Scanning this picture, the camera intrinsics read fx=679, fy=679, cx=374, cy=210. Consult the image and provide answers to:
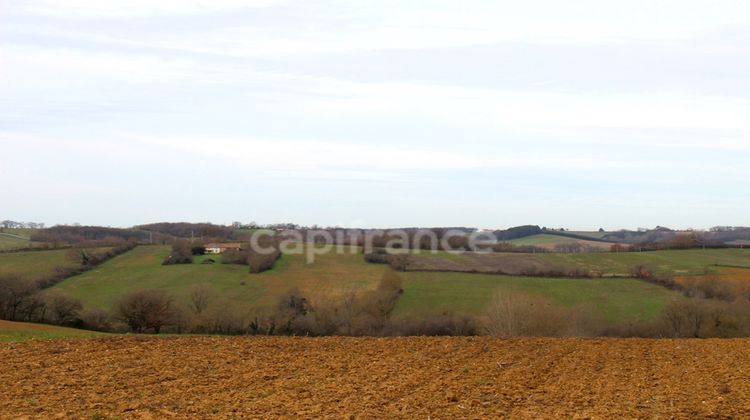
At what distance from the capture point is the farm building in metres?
75.2

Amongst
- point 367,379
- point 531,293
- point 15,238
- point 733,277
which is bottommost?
point 531,293

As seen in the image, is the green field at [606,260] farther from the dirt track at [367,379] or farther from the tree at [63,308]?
the dirt track at [367,379]

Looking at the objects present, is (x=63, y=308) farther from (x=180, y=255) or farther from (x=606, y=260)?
(x=606, y=260)

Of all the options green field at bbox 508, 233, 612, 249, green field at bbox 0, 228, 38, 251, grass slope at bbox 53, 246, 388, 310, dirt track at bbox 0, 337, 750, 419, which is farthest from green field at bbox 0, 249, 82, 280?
green field at bbox 508, 233, 612, 249

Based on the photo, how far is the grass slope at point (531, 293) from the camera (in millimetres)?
53406

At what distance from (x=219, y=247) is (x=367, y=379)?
210 ft

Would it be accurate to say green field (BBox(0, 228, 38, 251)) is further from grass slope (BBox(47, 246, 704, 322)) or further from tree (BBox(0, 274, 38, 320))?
tree (BBox(0, 274, 38, 320))

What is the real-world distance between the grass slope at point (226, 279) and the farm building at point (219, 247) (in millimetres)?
4007

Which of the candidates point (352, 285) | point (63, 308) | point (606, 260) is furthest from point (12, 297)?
point (606, 260)

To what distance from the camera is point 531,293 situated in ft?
184

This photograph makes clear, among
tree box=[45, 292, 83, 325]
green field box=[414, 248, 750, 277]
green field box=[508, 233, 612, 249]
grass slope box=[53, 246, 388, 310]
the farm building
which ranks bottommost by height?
tree box=[45, 292, 83, 325]

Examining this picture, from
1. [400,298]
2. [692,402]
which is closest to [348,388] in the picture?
[692,402]

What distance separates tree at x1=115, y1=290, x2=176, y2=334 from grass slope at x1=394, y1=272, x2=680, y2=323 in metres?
17.8

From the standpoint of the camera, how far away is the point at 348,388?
14156 mm
